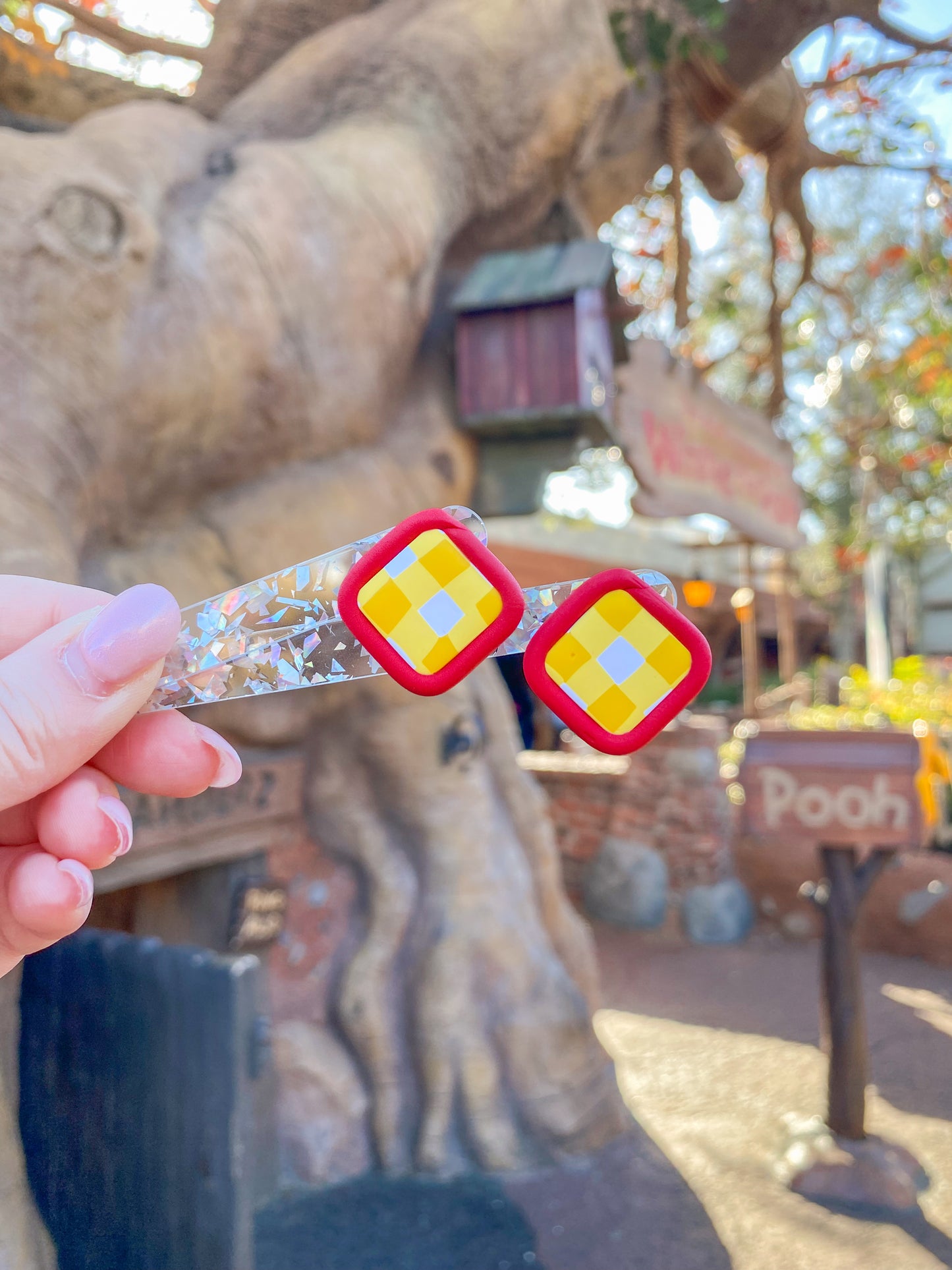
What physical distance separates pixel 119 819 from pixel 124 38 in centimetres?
422

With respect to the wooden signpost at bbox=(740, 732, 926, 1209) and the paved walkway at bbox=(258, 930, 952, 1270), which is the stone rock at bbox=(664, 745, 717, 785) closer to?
the paved walkway at bbox=(258, 930, 952, 1270)

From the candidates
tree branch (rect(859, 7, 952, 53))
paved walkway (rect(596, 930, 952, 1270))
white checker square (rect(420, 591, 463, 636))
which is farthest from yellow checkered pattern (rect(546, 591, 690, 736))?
tree branch (rect(859, 7, 952, 53))

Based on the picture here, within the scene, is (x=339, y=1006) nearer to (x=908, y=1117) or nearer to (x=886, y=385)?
(x=908, y=1117)

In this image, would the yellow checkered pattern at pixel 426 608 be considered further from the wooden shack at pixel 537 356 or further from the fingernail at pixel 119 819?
the wooden shack at pixel 537 356

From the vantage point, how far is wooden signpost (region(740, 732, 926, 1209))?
322 centimetres

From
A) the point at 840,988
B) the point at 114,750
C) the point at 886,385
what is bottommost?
the point at 840,988

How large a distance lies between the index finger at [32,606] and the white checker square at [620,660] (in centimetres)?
50

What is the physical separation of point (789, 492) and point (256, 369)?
2838mm

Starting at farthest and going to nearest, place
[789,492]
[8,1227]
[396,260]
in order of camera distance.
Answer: [789,492] → [396,260] → [8,1227]

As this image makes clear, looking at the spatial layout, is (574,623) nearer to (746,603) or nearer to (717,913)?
(717,913)

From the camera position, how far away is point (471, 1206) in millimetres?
3027

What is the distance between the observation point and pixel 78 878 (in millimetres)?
843

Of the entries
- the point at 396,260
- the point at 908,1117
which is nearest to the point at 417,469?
the point at 396,260

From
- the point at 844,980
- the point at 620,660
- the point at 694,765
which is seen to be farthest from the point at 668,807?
the point at 620,660
